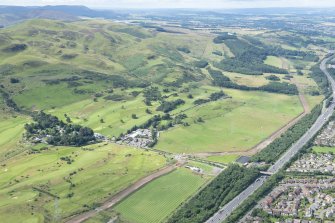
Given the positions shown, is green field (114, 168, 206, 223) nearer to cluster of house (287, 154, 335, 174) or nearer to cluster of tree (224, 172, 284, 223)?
cluster of tree (224, 172, 284, 223)

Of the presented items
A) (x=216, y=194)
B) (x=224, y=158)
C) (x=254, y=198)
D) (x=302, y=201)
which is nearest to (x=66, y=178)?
(x=216, y=194)

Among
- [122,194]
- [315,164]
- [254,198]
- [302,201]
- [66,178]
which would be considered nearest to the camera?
[254,198]

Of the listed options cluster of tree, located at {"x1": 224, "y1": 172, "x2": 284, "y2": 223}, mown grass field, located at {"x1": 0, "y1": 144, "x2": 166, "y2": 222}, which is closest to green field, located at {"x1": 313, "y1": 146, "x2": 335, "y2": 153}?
cluster of tree, located at {"x1": 224, "y1": 172, "x2": 284, "y2": 223}

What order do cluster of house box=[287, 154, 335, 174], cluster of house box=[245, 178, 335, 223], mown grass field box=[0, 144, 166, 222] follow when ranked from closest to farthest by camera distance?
cluster of house box=[245, 178, 335, 223] < mown grass field box=[0, 144, 166, 222] < cluster of house box=[287, 154, 335, 174]

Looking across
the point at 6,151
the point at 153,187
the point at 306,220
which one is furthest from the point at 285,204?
the point at 6,151

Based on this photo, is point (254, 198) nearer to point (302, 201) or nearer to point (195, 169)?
point (302, 201)

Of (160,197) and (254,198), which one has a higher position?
(254,198)
